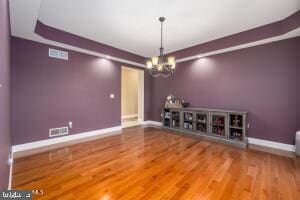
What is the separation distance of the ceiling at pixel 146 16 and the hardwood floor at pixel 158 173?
2520 mm

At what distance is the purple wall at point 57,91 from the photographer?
11.3 ft

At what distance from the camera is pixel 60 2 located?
262 cm

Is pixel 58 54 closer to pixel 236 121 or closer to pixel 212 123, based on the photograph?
pixel 212 123

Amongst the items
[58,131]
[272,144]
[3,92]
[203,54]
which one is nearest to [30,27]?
[3,92]

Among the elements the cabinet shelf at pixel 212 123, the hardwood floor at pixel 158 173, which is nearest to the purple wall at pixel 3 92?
the hardwood floor at pixel 158 173

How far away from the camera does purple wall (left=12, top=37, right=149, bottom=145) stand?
136 inches

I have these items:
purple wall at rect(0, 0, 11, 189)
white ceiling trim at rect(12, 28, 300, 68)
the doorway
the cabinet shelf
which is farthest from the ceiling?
the doorway

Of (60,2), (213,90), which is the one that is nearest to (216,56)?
(213,90)

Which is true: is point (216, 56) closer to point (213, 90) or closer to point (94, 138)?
point (213, 90)

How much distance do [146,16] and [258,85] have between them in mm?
3186

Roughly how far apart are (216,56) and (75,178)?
15.1 feet

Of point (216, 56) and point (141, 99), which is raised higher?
point (216, 56)

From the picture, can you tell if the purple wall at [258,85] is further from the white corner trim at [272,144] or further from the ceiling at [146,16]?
the ceiling at [146,16]

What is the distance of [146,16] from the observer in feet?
10.2
